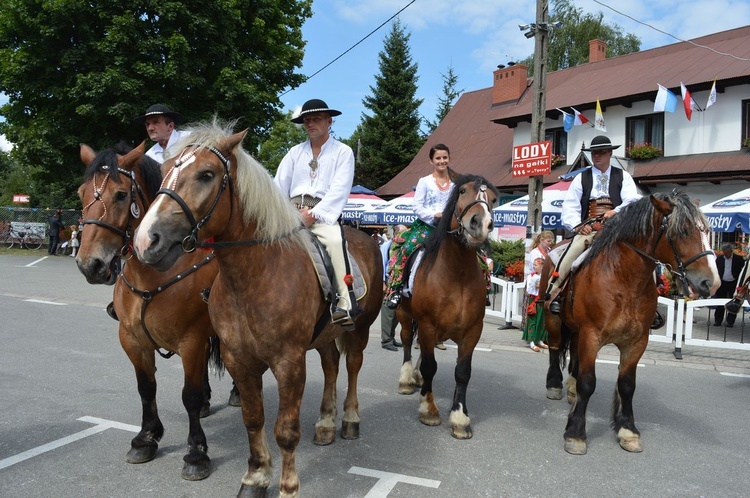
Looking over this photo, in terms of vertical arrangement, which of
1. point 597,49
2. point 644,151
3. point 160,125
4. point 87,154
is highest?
point 597,49

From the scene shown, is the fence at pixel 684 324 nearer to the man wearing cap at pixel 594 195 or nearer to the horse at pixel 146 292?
the man wearing cap at pixel 594 195

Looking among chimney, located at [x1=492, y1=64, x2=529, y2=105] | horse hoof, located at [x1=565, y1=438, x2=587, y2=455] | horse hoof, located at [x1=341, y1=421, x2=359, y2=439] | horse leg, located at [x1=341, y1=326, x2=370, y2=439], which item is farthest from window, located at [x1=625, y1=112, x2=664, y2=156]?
horse hoof, located at [x1=341, y1=421, x2=359, y2=439]

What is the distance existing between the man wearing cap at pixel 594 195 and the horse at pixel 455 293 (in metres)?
0.87

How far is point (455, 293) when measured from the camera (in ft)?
16.2

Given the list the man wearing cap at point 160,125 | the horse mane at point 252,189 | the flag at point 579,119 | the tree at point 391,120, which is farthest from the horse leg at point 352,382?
the tree at point 391,120

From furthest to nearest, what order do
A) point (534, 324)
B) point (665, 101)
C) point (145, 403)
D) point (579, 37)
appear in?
point (579, 37), point (665, 101), point (534, 324), point (145, 403)

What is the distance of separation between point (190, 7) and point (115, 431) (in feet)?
61.1

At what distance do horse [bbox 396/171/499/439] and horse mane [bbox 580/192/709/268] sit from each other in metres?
1.03

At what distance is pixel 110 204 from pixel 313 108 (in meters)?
1.66

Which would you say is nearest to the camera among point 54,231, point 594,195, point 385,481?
point 385,481

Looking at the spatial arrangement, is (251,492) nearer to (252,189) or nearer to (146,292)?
(146,292)

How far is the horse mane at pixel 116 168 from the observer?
357cm

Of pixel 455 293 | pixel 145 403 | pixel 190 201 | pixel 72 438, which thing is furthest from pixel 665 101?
pixel 72 438

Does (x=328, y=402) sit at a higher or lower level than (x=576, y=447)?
higher
